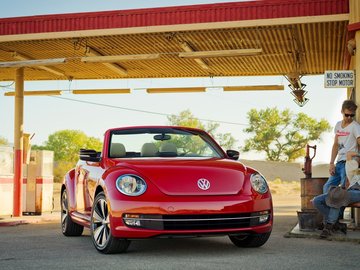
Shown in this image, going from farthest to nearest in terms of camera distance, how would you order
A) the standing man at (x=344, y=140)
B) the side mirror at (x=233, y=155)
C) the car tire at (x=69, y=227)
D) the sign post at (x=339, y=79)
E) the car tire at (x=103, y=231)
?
the sign post at (x=339, y=79)
the car tire at (x=69, y=227)
the standing man at (x=344, y=140)
the side mirror at (x=233, y=155)
the car tire at (x=103, y=231)

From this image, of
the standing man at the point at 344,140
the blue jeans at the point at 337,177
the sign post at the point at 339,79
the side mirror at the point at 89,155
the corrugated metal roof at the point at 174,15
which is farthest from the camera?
the corrugated metal roof at the point at 174,15

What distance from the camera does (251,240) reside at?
8.73 meters

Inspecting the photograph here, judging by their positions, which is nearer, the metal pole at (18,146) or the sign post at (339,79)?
the sign post at (339,79)

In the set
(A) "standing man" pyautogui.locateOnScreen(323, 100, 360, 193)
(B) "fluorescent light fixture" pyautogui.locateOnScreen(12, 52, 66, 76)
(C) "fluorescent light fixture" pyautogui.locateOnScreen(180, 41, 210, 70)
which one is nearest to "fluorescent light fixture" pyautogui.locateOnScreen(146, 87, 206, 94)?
(C) "fluorescent light fixture" pyautogui.locateOnScreen(180, 41, 210, 70)

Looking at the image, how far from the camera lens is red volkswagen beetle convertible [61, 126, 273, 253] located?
781 centimetres

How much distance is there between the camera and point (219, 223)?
7.93m

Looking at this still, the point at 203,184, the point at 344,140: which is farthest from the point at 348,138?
the point at 203,184

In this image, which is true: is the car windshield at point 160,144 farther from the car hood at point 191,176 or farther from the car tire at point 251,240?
the car tire at point 251,240

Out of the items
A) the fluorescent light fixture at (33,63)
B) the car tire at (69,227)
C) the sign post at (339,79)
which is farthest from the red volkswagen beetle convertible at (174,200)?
the fluorescent light fixture at (33,63)

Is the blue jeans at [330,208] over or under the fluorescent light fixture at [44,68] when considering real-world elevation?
under

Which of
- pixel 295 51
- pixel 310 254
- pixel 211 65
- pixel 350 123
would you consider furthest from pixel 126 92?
pixel 310 254

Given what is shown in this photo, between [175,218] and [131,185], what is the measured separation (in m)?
0.65

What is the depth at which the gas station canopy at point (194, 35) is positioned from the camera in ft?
43.3

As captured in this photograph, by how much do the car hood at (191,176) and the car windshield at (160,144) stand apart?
795 millimetres
